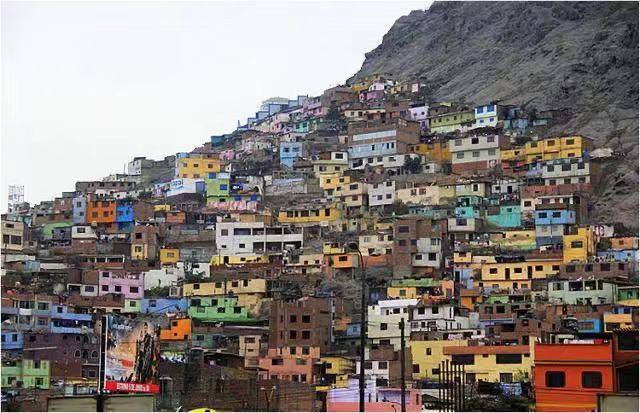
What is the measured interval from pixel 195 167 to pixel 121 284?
58.9 feet

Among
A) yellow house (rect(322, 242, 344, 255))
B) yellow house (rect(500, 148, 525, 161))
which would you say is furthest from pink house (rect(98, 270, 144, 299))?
yellow house (rect(500, 148, 525, 161))

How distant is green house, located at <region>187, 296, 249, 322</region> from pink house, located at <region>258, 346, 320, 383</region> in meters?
5.56

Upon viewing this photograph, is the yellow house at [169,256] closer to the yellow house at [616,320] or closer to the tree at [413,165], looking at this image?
the tree at [413,165]

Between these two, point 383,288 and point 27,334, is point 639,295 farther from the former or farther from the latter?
point 27,334

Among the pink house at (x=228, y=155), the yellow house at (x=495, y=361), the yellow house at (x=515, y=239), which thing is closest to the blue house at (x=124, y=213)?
Result: the pink house at (x=228, y=155)

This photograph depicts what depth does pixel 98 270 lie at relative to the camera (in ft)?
169

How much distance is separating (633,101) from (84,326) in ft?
111

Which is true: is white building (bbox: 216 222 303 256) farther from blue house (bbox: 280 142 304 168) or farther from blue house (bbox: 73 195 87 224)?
blue house (bbox: 280 142 304 168)

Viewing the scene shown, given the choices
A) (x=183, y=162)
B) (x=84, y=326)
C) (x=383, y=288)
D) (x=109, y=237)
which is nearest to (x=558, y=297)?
(x=383, y=288)

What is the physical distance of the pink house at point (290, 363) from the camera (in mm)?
42125

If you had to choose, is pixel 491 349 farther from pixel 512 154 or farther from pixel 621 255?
pixel 512 154

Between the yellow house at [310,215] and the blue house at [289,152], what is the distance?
10.0m

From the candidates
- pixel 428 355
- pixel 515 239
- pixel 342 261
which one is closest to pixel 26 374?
pixel 428 355

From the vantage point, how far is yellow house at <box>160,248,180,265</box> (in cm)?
5544
